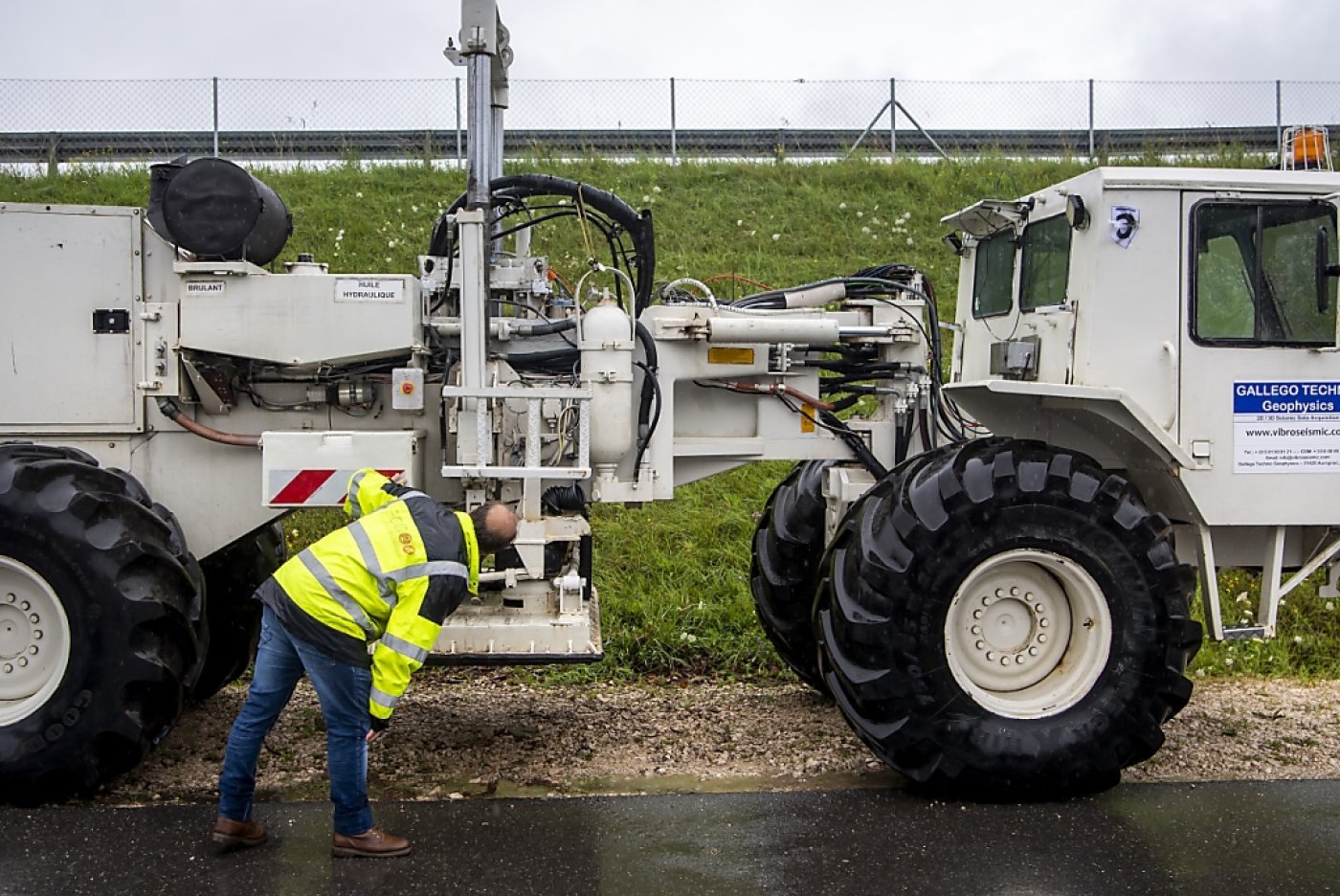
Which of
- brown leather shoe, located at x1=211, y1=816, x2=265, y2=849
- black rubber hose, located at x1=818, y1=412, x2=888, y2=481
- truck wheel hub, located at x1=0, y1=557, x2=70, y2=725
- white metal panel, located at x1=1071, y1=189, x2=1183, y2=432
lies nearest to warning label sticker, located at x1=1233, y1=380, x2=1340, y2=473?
white metal panel, located at x1=1071, y1=189, x2=1183, y2=432

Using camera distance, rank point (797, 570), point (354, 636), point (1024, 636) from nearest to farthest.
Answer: point (354, 636) < point (1024, 636) < point (797, 570)

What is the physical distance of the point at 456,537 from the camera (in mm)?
4621

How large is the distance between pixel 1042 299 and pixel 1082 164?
963 cm

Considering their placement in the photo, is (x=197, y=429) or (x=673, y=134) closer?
(x=197, y=429)

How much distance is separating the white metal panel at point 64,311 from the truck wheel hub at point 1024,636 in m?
3.80

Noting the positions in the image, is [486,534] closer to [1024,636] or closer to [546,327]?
[546,327]

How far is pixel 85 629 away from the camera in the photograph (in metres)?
5.05

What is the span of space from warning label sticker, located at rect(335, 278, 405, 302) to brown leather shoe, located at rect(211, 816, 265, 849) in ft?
7.35

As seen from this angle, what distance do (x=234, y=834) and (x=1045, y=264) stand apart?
13.4 feet

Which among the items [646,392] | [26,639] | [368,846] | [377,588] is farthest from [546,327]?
[26,639]

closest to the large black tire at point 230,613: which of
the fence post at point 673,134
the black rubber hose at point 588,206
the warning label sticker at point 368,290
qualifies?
the warning label sticker at point 368,290

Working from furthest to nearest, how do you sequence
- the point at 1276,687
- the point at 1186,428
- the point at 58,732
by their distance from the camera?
the point at 1276,687, the point at 1186,428, the point at 58,732

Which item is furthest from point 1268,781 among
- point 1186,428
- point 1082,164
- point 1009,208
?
point 1082,164

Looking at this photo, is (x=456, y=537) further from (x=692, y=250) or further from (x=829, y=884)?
(x=692, y=250)
